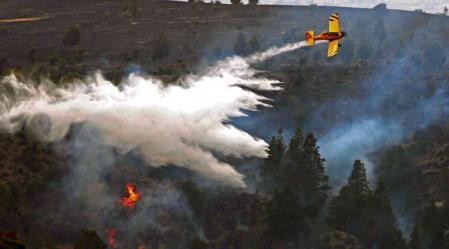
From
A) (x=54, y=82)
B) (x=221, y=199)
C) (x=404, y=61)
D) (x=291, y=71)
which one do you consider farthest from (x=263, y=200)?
(x=404, y=61)

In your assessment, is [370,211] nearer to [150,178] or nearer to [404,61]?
[150,178]

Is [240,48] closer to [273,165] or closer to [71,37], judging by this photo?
[71,37]

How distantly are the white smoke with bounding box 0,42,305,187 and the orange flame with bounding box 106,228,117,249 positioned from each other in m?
10.8

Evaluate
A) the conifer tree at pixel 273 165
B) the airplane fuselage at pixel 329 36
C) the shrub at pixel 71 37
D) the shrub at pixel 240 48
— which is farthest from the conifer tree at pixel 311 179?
the shrub at pixel 71 37

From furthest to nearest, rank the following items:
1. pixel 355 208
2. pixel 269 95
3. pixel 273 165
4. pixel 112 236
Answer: pixel 269 95 < pixel 273 165 < pixel 112 236 < pixel 355 208

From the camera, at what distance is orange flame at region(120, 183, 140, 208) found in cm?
8000

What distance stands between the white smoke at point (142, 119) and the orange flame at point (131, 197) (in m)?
4.44

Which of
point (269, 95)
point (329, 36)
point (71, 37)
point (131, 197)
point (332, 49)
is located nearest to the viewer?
point (131, 197)

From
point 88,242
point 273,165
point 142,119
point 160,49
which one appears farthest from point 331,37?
point 160,49

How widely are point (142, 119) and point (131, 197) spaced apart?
10288mm

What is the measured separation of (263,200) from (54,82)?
2939cm

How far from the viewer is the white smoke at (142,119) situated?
83.8 metres

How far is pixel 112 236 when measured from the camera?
76062 mm

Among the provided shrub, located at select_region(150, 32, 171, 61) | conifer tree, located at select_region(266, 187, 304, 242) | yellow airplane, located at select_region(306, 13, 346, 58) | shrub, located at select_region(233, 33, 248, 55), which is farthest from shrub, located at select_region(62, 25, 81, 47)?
conifer tree, located at select_region(266, 187, 304, 242)
